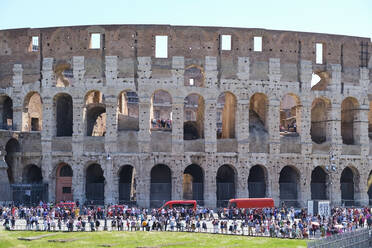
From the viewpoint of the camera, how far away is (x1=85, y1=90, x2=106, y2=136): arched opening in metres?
38.1

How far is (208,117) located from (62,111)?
35.4 feet

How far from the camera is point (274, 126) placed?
1474 inches

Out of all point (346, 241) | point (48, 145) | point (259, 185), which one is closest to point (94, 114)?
point (48, 145)

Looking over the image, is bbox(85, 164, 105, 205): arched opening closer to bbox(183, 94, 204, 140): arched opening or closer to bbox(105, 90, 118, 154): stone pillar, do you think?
bbox(105, 90, 118, 154): stone pillar

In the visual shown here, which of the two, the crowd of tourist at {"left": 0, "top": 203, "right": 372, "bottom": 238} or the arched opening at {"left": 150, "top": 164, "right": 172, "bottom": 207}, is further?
the arched opening at {"left": 150, "top": 164, "right": 172, "bottom": 207}

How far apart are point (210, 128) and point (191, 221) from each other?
9.82 m

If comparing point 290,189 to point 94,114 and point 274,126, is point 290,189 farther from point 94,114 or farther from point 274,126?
point 94,114

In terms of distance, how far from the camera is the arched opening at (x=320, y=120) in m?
39.0

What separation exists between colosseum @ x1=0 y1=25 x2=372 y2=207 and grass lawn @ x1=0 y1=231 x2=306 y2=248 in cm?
990

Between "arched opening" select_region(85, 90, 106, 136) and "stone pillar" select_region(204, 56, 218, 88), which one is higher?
"stone pillar" select_region(204, 56, 218, 88)

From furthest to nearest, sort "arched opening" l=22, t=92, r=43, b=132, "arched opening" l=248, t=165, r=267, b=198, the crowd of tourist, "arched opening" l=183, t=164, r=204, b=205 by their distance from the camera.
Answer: "arched opening" l=22, t=92, r=43, b=132, "arched opening" l=248, t=165, r=267, b=198, "arched opening" l=183, t=164, r=204, b=205, the crowd of tourist

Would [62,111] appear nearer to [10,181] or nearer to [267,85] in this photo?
[10,181]

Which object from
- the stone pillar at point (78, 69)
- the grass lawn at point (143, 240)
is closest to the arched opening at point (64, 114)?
the stone pillar at point (78, 69)

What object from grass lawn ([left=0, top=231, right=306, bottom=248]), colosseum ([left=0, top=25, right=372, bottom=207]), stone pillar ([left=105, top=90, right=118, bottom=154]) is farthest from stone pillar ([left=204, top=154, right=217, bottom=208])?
grass lawn ([left=0, top=231, right=306, bottom=248])
